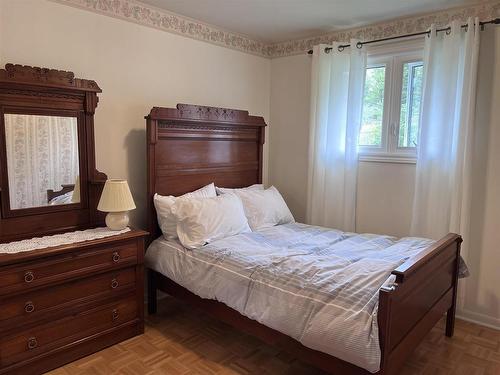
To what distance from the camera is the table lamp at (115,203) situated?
2547mm

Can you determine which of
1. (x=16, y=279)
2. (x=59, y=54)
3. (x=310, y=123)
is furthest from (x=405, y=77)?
(x=16, y=279)

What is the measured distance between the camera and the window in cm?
319

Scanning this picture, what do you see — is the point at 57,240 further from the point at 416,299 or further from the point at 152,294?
the point at 416,299

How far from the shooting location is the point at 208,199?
2.95m

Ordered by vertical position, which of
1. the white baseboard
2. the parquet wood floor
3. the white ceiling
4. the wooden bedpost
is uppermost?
the white ceiling

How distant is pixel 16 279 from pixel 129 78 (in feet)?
5.48

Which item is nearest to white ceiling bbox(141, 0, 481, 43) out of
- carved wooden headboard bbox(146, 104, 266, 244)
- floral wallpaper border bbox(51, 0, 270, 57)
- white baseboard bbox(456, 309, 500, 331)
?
floral wallpaper border bbox(51, 0, 270, 57)

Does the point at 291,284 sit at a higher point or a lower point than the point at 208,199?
lower

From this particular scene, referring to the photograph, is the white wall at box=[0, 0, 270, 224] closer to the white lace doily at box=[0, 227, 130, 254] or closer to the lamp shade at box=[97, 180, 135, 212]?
the lamp shade at box=[97, 180, 135, 212]

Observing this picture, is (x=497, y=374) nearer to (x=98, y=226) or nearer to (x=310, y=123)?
(x=310, y=123)

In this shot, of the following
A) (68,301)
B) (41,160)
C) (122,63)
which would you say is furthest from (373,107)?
(68,301)

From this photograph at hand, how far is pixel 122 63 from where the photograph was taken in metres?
2.91

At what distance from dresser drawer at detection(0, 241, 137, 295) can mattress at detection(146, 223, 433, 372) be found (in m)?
0.36

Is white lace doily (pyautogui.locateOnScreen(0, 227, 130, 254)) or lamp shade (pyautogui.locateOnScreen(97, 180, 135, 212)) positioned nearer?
white lace doily (pyautogui.locateOnScreen(0, 227, 130, 254))
